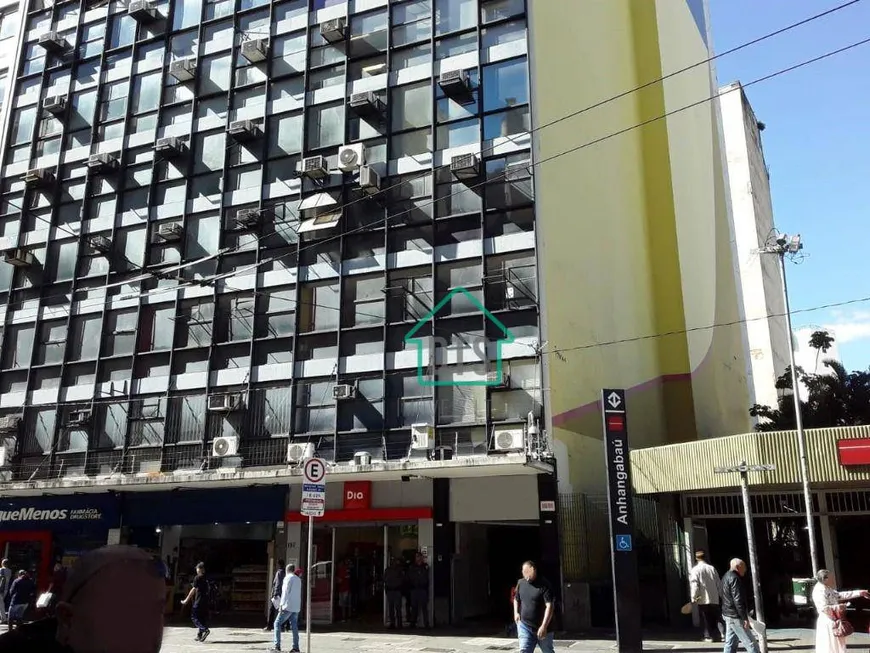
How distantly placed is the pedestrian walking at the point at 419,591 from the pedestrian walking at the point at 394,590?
30 centimetres

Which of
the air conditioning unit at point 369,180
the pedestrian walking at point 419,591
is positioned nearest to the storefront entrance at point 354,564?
the pedestrian walking at point 419,591

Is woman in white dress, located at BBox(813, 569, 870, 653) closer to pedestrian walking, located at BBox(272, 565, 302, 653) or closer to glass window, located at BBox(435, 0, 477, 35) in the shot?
pedestrian walking, located at BBox(272, 565, 302, 653)

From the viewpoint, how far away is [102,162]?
27109 millimetres

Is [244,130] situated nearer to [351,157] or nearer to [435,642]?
[351,157]

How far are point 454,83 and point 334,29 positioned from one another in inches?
195

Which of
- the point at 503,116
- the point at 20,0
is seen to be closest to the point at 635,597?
the point at 503,116

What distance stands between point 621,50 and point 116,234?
19789mm

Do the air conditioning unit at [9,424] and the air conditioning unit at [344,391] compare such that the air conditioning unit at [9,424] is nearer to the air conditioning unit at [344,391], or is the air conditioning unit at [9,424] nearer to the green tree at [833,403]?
the air conditioning unit at [344,391]

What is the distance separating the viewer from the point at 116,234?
1054 inches

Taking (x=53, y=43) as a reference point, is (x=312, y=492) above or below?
below

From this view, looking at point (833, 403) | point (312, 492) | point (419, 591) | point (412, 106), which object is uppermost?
point (412, 106)

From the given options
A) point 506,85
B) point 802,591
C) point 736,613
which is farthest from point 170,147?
point 802,591

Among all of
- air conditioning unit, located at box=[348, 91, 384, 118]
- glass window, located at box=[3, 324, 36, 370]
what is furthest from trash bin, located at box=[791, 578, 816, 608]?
glass window, located at box=[3, 324, 36, 370]

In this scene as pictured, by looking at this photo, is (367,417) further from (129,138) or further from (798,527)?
(129,138)
